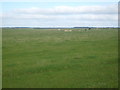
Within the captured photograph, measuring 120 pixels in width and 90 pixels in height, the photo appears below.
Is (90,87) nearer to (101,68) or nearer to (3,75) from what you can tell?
(101,68)

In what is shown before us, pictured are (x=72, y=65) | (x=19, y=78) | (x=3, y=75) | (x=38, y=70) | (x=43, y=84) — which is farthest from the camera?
(x=72, y=65)

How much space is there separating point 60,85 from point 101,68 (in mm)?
4850

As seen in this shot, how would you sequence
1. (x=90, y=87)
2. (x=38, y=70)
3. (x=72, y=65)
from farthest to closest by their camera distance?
(x=72, y=65), (x=38, y=70), (x=90, y=87)

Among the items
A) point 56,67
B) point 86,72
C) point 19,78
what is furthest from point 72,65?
point 19,78

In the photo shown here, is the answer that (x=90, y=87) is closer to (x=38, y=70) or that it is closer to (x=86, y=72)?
(x=86, y=72)

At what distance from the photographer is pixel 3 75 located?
44.6 ft

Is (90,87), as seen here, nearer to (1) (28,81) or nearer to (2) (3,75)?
(1) (28,81)

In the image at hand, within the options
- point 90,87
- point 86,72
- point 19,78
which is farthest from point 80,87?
point 19,78

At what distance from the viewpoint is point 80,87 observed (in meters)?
11.0

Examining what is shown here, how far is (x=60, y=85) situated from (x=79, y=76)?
2.13 m

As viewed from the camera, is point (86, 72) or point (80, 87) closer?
point (80, 87)

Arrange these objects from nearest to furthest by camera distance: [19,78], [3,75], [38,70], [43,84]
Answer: [43,84] → [19,78] → [3,75] → [38,70]

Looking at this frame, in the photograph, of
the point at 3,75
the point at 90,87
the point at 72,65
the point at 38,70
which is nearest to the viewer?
the point at 90,87

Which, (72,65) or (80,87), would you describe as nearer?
(80,87)
